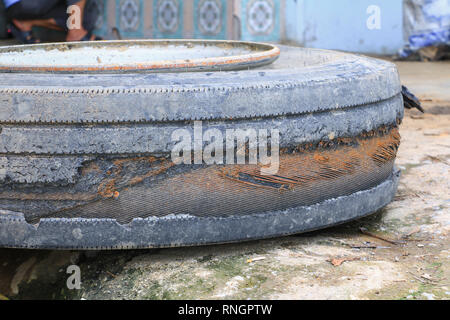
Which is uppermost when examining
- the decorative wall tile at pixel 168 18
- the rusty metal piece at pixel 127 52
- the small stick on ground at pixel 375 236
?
the decorative wall tile at pixel 168 18

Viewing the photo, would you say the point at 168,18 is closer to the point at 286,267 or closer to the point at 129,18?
the point at 129,18

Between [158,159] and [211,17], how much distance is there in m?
4.31

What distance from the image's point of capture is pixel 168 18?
220 inches

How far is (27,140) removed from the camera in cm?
126

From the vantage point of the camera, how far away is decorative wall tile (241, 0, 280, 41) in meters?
5.35

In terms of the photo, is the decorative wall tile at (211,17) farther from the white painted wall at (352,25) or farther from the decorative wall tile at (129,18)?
the white painted wall at (352,25)

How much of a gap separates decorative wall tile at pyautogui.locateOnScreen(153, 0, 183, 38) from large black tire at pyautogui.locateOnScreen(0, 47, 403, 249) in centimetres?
429

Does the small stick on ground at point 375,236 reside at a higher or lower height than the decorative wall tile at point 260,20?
lower

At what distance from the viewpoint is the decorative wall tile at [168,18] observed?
554 centimetres

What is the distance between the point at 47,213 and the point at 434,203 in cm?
114

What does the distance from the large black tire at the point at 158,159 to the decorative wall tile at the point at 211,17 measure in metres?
4.06

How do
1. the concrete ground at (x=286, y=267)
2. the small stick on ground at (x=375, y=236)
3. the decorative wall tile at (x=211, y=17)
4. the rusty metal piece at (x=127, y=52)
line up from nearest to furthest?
the concrete ground at (x=286, y=267) → the small stick on ground at (x=375, y=236) → the rusty metal piece at (x=127, y=52) → the decorative wall tile at (x=211, y=17)

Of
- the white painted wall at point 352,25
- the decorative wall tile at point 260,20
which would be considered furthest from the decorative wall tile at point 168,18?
the white painted wall at point 352,25

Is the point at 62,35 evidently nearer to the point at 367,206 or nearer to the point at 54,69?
the point at 54,69
